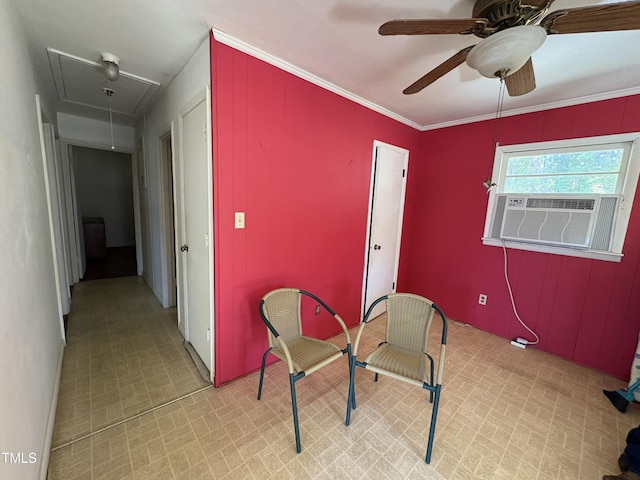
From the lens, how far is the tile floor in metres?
1.36

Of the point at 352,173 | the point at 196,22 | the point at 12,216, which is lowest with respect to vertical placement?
the point at 12,216

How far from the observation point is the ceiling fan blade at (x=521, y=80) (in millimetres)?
1458

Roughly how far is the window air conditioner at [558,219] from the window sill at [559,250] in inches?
1.8

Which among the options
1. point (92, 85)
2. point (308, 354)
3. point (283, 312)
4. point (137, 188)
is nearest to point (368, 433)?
point (308, 354)

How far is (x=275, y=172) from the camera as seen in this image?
2.01 metres

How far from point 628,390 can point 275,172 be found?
3.13m

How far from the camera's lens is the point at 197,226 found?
2002 millimetres

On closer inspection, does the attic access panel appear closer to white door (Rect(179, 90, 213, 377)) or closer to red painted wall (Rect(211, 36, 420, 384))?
white door (Rect(179, 90, 213, 377))

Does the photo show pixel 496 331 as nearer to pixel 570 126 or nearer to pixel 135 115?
pixel 570 126

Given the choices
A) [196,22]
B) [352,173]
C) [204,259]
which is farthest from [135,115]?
[352,173]

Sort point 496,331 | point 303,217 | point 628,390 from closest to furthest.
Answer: point 628,390
point 303,217
point 496,331

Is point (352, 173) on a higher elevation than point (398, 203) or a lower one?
higher

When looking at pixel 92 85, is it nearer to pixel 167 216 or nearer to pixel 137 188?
pixel 167 216

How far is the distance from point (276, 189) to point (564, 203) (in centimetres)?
266
